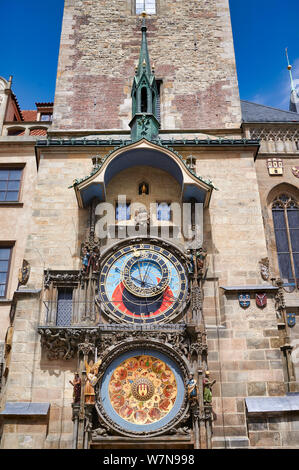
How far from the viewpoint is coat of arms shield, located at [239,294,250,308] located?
35.8ft

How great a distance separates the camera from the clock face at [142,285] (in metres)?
11.0

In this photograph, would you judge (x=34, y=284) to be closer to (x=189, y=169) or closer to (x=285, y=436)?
(x=189, y=169)

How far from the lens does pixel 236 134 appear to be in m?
15.0

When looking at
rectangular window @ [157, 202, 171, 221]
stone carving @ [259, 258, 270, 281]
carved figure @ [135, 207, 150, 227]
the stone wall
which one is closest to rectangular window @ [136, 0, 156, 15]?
the stone wall

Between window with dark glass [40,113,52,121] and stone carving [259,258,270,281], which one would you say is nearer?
stone carving [259,258,270,281]

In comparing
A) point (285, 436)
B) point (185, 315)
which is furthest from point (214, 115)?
point (285, 436)

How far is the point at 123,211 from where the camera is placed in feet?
40.5

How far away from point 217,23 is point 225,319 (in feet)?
35.4

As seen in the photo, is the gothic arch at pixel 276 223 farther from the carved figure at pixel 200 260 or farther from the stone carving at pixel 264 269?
the carved figure at pixel 200 260

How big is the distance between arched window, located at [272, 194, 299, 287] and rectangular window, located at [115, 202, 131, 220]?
13.5ft

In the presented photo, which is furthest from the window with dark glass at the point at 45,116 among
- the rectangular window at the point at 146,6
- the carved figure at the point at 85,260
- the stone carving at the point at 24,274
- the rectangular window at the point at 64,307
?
the rectangular window at the point at 64,307

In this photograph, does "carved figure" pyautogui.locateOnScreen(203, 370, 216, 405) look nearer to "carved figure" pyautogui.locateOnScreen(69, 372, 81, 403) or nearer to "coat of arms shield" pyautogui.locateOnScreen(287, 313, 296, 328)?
"carved figure" pyautogui.locateOnScreen(69, 372, 81, 403)

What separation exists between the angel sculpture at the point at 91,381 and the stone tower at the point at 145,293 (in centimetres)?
2

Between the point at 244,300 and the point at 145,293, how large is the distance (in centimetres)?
208
